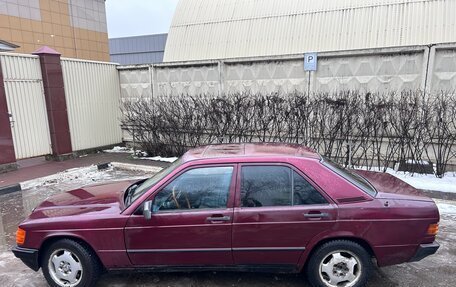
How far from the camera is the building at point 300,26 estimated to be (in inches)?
460

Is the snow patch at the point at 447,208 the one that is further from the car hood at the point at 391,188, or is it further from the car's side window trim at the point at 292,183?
the car's side window trim at the point at 292,183

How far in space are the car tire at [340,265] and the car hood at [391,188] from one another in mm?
613

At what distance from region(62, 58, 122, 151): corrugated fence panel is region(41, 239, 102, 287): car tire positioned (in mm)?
7373

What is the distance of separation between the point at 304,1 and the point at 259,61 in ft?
22.9

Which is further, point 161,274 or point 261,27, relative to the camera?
point 261,27

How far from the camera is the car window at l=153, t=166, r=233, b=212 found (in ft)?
10.9

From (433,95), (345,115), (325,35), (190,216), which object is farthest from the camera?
(325,35)

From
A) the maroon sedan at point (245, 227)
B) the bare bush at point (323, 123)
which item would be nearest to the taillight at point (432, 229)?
the maroon sedan at point (245, 227)

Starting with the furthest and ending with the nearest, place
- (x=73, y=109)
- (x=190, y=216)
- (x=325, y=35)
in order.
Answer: (x=325, y=35) < (x=73, y=109) < (x=190, y=216)

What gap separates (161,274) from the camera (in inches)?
149

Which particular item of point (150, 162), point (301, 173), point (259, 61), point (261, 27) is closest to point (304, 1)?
point (261, 27)

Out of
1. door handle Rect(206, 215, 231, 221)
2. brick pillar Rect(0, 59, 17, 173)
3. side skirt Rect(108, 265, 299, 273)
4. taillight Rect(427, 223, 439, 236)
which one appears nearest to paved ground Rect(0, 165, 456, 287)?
side skirt Rect(108, 265, 299, 273)

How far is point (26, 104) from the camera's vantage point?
8.92 m

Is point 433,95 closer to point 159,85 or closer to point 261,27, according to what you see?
point 159,85
